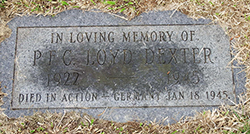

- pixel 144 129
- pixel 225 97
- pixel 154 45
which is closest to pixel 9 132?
pixel 144 129

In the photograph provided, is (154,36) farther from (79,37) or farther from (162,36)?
(79,37)

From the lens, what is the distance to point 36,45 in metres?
2.61

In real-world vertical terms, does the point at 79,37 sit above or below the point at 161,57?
above

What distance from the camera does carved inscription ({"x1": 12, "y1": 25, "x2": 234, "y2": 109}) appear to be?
2.47 meters

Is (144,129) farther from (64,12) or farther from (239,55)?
(64,12)

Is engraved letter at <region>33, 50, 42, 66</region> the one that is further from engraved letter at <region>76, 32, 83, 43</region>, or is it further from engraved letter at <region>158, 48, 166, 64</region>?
engraved letter at <region>158, 48, 166, 64</region>

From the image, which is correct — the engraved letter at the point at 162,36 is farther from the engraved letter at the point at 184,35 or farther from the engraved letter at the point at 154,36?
the engraved letter at the point at 184,35

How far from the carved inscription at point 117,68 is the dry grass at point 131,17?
15 centimetres

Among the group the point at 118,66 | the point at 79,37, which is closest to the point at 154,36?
the point at 118,66

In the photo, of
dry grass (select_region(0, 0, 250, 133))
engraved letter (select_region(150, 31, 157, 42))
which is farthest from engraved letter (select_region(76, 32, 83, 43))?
engraved letter (select_region(150, 31, 157, 42))

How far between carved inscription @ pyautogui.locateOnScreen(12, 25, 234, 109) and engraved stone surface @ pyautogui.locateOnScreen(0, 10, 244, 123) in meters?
0.01

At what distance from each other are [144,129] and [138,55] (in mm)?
844

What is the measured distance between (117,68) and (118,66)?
27 mm

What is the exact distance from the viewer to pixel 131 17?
2672 mm
